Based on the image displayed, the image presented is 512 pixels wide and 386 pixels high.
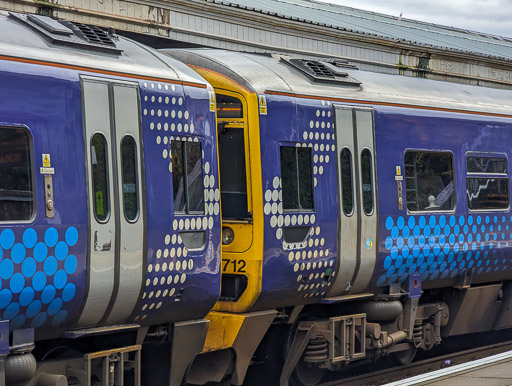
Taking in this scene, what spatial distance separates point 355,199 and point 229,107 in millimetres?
1776

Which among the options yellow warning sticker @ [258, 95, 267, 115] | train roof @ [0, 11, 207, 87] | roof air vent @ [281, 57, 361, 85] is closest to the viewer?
train roof @ [0, 11, 207, 87]

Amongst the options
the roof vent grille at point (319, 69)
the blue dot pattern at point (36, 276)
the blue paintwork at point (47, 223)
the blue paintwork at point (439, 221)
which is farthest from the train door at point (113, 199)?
the blue paintwork at point (439, 221)

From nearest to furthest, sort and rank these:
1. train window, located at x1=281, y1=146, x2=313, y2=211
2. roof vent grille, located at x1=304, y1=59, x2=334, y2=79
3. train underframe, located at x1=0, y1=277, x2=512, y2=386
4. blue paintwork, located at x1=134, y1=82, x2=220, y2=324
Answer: train underframe, located at x1=0, y1=277, x2=512, y2=386 → blue paintwork, located at x1=134, y1=82, x2=220, y2=324 → train window, located at x1=281, y1=146, x2=313, y2=211 → roof vent grille, located at x1=304, y1=59, x2=334, y2=79

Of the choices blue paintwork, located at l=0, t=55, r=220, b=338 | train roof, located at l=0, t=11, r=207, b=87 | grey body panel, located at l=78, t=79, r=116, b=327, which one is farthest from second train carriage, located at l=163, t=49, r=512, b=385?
grey body panel, located at l=78, t=79, r=116, b=327

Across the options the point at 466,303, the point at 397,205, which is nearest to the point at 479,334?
the point at 466,303

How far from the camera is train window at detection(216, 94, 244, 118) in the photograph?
9125 millimetres

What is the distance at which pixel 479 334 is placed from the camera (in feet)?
47.7

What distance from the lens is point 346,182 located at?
9969 mm

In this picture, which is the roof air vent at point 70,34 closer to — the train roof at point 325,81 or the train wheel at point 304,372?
the train roof at point 325,81

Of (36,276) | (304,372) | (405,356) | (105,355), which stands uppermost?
(36,276)

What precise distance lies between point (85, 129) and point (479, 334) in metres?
8.95

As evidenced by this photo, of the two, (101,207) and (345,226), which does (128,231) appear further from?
(345,226)

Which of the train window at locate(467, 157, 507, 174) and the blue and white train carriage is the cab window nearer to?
the blue and white train carriage

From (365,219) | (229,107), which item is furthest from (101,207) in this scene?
(365,219)
